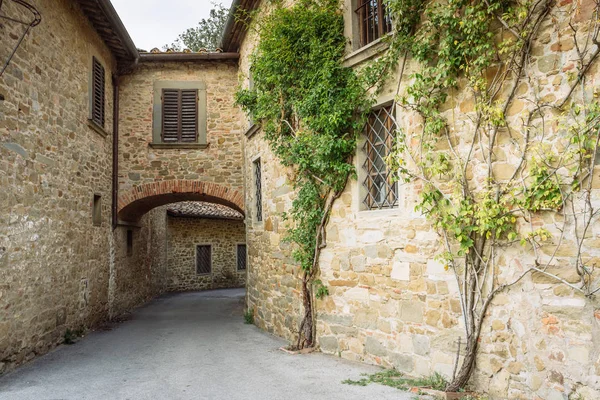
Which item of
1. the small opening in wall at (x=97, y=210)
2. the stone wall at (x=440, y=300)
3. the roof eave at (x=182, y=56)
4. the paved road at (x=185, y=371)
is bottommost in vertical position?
the paved road at (x=185, y=371)

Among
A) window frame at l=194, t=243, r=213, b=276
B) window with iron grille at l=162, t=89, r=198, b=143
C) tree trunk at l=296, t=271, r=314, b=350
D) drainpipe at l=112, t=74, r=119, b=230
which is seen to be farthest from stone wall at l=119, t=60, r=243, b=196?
window frame at l=194, t=243, r=213, b=276

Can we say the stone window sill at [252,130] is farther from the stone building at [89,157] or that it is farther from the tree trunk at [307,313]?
the tree trunk at [307,313]

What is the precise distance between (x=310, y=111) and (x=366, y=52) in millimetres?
1043

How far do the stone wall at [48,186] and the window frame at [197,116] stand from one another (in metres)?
1.55

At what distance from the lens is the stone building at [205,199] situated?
13.2 ft

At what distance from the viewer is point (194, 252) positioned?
18.9 meters

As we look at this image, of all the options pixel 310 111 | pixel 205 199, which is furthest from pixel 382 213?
pixel 205 199

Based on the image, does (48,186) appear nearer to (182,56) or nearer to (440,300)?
(182,56)

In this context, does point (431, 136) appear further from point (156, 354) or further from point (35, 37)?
point (35, 37)

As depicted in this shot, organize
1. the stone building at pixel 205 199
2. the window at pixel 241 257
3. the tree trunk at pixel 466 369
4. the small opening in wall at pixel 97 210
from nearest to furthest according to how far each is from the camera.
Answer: the stone building at pixel 205 199
the tree trunk at pixel 466 369
the small opening in wall at pixel 97 210
the window at pixel 241 257

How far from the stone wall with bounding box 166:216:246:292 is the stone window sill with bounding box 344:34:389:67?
13.9 metres

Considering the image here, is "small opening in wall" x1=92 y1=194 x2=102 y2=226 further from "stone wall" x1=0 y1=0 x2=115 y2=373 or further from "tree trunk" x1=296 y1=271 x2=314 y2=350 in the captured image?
"tree trunk" x1=296 y1=271 x2=314 y2=350

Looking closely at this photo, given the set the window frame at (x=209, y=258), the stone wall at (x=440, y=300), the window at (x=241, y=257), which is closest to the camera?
the stone wall at (x=440, y=300)

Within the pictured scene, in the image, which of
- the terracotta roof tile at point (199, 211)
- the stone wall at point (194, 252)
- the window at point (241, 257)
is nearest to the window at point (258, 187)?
the terracotta roof tile at point (199, 211)
